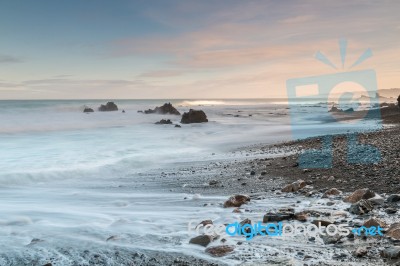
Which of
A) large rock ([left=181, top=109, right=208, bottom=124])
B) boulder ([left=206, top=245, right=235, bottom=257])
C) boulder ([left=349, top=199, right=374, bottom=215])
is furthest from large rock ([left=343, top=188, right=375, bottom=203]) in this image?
large rock ([left=181, top=109, right=208, bottom=124])

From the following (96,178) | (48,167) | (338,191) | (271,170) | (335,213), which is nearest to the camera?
(335,213)

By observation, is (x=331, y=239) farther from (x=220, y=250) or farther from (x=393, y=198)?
(x=393, y=198)

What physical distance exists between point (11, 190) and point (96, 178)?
198cm

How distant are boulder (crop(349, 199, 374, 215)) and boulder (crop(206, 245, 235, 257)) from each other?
5.35 ft

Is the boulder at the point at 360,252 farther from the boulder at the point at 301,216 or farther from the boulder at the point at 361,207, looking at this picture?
the boulder at the point at 361,207

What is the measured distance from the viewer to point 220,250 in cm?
358

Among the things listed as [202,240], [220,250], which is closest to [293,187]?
[202,240]

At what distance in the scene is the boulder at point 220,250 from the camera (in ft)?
11.6

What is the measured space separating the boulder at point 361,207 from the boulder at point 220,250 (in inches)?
64.2

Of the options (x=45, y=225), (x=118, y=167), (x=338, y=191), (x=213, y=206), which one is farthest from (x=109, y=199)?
(x=118, y=167)

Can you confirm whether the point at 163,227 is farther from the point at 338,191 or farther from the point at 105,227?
the point at 338,191

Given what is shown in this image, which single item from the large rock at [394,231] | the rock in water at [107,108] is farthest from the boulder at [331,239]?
the rock in water at [107,108]

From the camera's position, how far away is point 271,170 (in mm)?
8281

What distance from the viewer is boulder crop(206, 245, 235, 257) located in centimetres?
354
